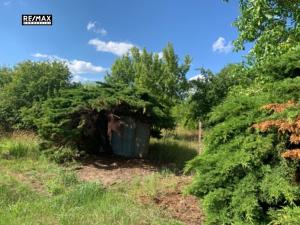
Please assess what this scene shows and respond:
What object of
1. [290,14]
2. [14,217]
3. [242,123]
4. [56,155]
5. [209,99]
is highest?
[290,14]

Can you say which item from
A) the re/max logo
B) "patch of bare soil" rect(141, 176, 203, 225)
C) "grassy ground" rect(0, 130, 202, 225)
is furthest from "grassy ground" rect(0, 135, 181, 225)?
the re/max logo

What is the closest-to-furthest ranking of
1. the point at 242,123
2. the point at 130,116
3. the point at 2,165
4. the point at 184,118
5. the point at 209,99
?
the point at 242,123, the point at 2,165, the point at 130,116, the point at 209,99, the point at 184,118

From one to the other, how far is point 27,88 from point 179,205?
13.1 m

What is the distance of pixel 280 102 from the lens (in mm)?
4887

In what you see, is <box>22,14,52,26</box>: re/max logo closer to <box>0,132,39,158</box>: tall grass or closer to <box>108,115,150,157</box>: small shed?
<box>108,115,150,157</box>: small shed

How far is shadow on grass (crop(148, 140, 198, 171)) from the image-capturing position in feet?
37.3

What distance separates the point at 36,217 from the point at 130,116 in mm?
6206

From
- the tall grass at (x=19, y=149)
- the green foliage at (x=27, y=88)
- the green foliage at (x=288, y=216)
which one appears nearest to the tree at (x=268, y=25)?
the green foliage at (x=288, y=216)

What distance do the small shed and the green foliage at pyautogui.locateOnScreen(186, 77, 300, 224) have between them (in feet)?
21.7

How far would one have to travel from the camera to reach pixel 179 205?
6.75 m

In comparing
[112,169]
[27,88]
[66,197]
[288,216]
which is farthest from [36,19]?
[288,216]

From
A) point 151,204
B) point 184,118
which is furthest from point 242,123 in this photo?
point 184,118

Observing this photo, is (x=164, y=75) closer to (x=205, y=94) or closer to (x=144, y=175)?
(x=205, y=94)

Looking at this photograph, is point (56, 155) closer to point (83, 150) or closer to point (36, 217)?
point (83, 150)
